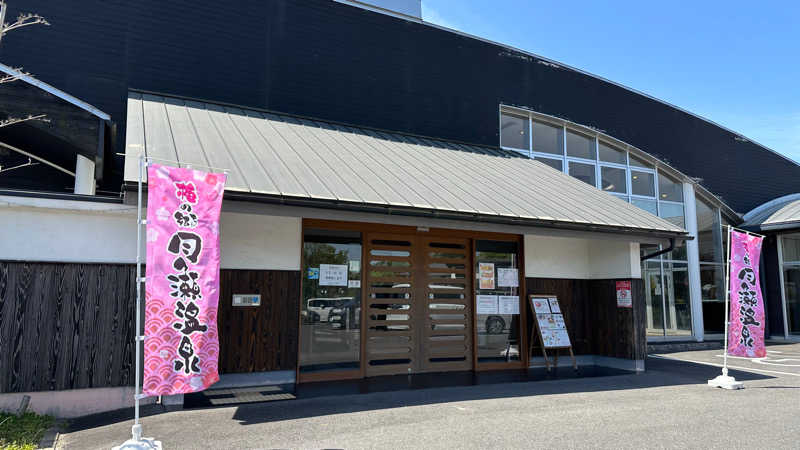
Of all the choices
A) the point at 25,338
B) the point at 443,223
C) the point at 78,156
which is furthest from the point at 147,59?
the point at 443,223

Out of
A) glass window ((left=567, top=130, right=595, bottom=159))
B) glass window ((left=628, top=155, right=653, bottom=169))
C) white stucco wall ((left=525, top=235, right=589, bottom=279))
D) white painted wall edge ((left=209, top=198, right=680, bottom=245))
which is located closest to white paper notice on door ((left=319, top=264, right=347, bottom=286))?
white painted wall edge ((left=209, top=198, right=680, bottom=245))

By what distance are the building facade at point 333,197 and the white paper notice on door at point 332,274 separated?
70 mm

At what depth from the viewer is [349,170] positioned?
789 centimetres

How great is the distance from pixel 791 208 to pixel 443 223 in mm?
13162

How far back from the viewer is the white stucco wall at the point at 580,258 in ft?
31.8

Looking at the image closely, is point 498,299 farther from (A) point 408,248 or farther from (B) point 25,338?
(B) point 25,338

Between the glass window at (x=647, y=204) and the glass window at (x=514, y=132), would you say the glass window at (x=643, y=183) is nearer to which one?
the glass window at (x=647, y=204)

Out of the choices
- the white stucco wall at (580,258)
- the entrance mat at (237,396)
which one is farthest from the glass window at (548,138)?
the entrance mat at (237,396)

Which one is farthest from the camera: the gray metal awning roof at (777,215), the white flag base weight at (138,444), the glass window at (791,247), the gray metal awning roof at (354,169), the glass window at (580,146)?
the glass window at (791,247)

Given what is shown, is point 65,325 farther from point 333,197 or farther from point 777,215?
point 777,215

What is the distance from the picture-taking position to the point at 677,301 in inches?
545

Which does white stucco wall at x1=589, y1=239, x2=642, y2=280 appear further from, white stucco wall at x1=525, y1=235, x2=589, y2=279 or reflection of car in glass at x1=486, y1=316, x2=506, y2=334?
reflection of car in glass at x1=486, y1=316, x2=506, y2=334

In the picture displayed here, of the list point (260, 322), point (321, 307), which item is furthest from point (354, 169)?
point (260, 322)

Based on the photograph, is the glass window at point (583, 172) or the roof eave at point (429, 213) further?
the glass window at point (583, 172)
